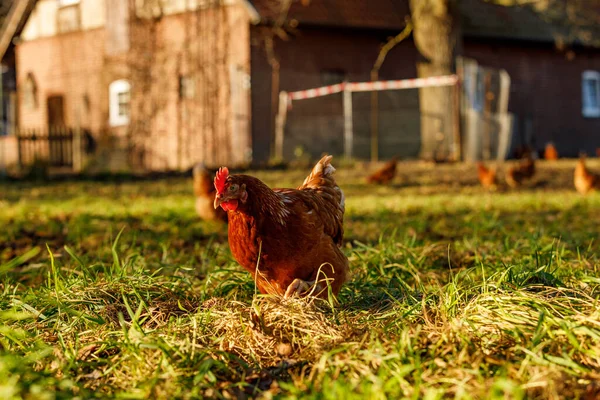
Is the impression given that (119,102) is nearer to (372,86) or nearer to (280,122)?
(280,122)

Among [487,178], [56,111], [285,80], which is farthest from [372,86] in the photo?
[56,111]

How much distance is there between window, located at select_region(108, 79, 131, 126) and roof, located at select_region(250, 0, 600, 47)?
590 cm

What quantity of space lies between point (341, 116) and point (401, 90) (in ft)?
6.67

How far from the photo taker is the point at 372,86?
17.4 m

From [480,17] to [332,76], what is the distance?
6090mm

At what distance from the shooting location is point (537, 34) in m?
22.7

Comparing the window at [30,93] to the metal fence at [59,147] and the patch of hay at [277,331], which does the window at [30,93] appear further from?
the patch of hay at [277,331]

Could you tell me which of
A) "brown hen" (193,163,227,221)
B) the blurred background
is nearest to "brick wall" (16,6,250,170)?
the blurred background

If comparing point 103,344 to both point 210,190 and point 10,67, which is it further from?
point 10,67

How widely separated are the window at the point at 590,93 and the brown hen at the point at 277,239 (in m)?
24.1

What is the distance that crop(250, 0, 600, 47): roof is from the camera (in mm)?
17953

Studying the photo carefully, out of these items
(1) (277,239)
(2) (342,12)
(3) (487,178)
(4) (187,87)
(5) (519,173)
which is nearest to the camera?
(1) (277,239)

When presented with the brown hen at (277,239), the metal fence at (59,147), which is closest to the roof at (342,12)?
the metal fence at (59,147)

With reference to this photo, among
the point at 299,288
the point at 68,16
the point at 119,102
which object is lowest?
the point at 299,288
